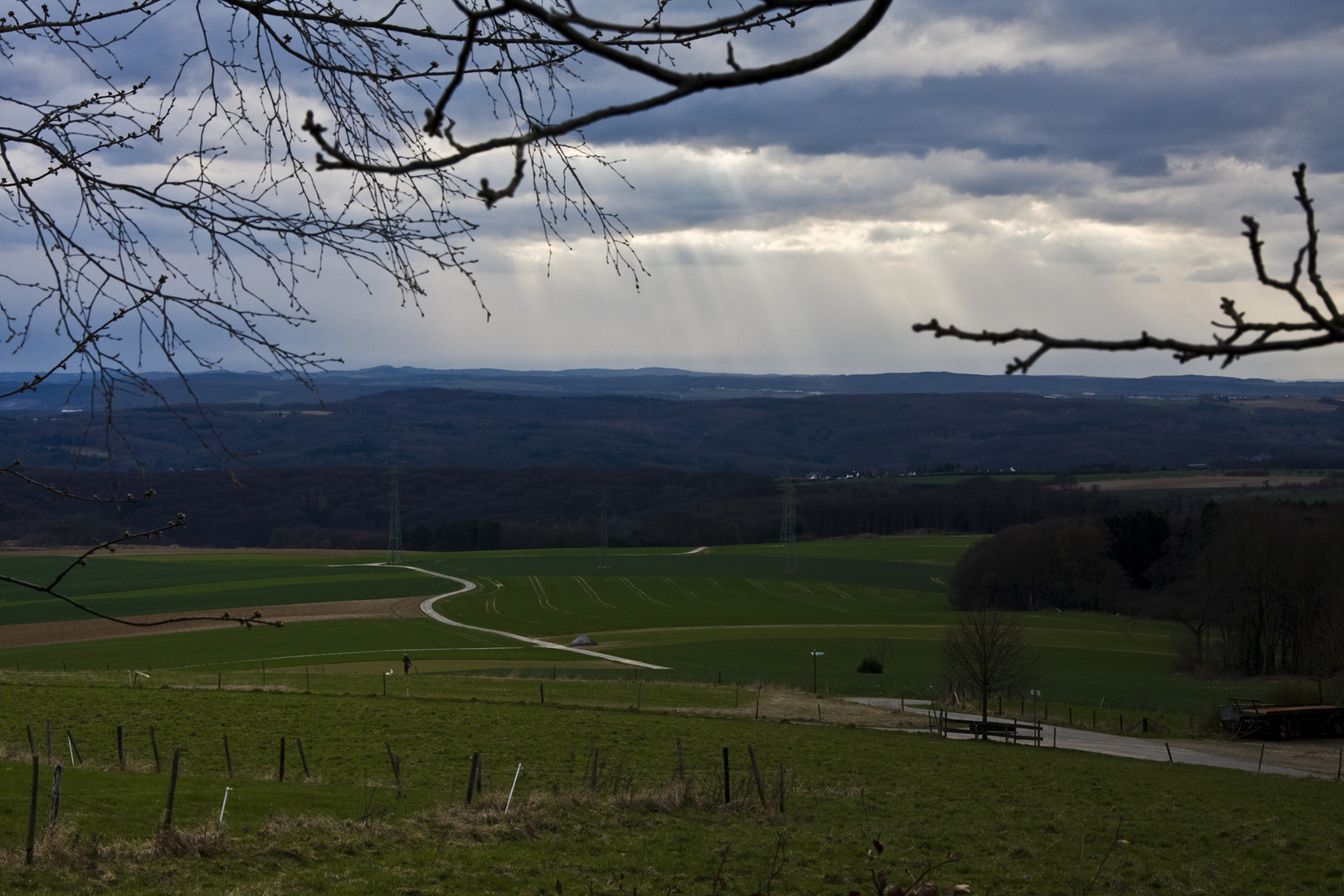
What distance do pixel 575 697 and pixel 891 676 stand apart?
1871 centimetres

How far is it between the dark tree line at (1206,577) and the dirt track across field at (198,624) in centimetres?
4364

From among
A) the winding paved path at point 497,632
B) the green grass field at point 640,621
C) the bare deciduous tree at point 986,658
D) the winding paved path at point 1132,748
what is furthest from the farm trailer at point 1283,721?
the winding paved path at point 497,632

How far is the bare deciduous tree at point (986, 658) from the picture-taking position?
124 feet

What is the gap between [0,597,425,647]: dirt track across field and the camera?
206ft

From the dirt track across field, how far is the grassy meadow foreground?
3271 millimetres

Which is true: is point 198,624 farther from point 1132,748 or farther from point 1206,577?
point 1206,577

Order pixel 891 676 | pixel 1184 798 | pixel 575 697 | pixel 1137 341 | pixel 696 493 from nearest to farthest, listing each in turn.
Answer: pixel 1137 341 < pixel 1184 798 < pixel 575 697 < pixel 891 676 < pixel 696 493

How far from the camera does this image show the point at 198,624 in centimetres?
5912

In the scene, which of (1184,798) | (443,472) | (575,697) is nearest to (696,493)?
(443,472)

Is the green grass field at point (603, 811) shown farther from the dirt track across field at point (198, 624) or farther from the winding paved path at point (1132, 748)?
the dirt track across field at point (198, 624)

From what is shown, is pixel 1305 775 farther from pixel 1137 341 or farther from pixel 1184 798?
pixel 1137 341

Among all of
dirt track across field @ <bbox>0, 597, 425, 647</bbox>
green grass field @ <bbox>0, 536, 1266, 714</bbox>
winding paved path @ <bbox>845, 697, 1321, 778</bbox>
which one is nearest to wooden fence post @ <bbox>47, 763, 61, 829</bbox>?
winding paved path @ <bbox>845, 697, 1321, 778</bbox>

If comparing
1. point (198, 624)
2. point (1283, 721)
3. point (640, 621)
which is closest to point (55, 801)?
point (1283, 721)

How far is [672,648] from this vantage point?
60500 mm
